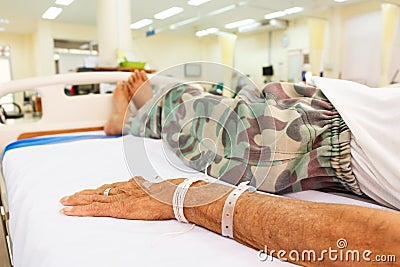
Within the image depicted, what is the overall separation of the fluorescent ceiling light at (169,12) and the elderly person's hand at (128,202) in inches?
174

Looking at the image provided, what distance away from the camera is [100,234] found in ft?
1.77

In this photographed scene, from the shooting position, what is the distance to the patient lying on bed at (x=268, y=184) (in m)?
0.45

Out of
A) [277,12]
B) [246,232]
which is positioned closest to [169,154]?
[246,232]

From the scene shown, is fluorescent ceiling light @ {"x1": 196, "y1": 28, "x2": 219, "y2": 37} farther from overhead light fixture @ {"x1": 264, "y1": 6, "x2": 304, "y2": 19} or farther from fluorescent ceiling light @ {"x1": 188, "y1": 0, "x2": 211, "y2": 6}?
overhead light fixture @ {"x1": 264, "y1": 6, "x2": 304, "y2": 19}

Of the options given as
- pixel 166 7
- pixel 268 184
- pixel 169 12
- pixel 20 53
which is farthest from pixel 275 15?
pixel 268 184

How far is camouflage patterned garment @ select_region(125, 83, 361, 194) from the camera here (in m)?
0.71

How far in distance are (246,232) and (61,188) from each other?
0.51 meters

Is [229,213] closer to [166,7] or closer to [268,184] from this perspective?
[268,184]

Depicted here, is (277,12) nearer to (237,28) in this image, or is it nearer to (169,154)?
(237,28)

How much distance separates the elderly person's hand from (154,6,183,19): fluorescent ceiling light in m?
4.42

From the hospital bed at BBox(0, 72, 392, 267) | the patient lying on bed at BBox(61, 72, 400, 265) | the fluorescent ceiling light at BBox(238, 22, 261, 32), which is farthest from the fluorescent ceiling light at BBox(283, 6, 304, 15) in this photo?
the patient lying on bed at BBox(61, 72, 400, 265)

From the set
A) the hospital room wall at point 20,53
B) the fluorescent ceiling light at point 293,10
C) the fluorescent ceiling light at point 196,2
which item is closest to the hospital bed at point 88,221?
the fluorescent ceiling light at point 196,2

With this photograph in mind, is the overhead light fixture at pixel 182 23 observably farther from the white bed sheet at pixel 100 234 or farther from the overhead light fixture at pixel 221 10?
the white bed sheet at pixel 100 234

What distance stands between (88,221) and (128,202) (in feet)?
0.28
